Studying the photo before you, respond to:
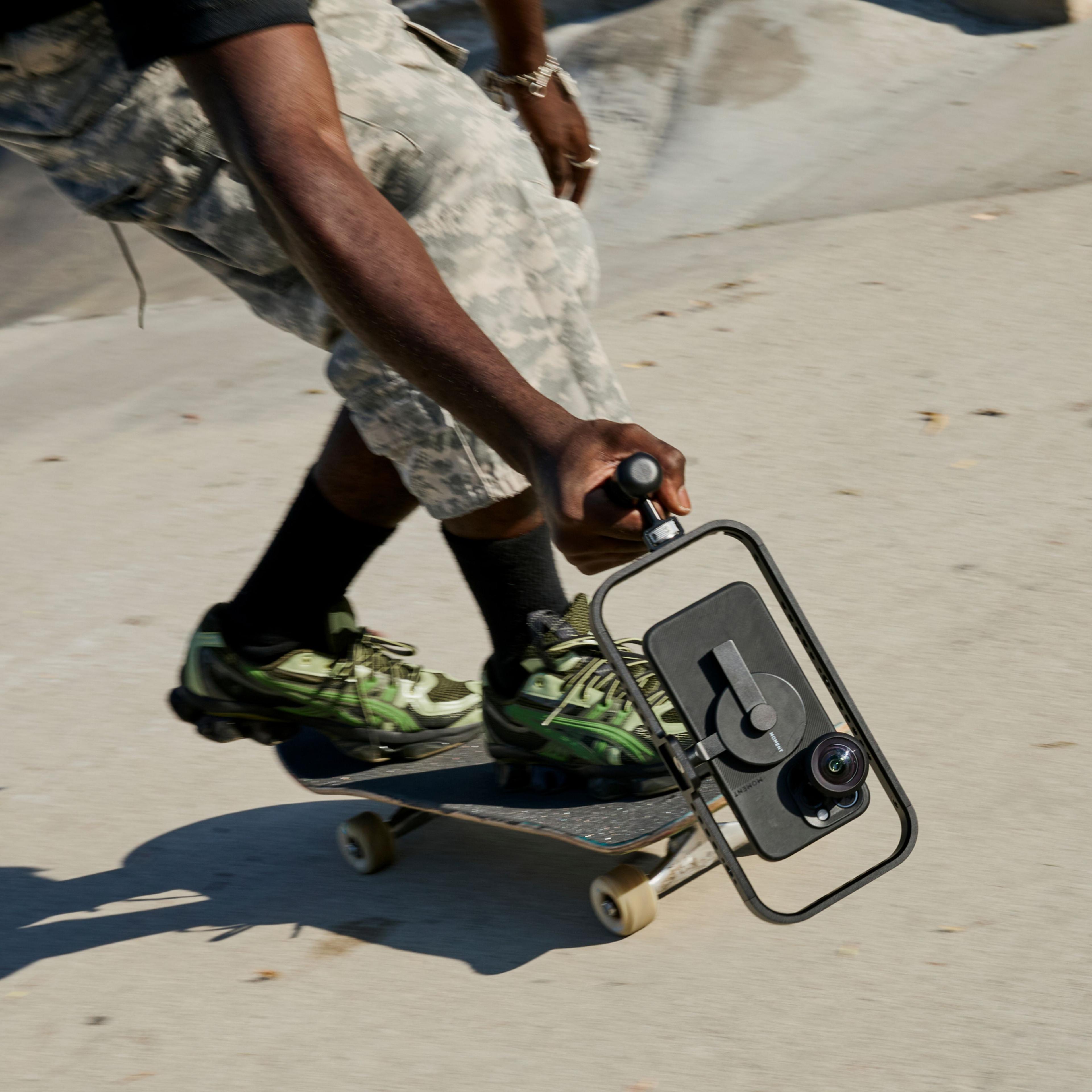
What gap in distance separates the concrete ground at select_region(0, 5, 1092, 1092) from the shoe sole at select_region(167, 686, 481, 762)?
8.0 inches

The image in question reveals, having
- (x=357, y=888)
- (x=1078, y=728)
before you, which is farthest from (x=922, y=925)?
(x=357, y=888)

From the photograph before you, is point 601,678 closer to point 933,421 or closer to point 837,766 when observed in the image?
point 837,766

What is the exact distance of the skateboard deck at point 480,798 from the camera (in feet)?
6.99

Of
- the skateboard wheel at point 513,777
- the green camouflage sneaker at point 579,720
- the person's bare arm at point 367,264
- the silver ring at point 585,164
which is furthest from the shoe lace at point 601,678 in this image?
the silver ring at point 585,164

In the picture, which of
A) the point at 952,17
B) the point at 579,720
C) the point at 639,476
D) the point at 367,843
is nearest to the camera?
the point at 639,476

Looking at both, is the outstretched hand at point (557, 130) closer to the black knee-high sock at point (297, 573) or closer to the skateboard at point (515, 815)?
the black knee-high sock at point (297, 573)

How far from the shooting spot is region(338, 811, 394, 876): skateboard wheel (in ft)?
8.16

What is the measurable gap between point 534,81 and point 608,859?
60.9 inches

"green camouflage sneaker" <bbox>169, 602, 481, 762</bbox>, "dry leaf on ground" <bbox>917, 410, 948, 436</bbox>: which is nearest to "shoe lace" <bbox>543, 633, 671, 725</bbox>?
"green camouflage sneaker" <bbox>169, 602, 481, 762</bbox>

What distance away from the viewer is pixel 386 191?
2.14 metres

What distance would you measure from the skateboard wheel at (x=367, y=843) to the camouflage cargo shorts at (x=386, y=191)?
638 mm

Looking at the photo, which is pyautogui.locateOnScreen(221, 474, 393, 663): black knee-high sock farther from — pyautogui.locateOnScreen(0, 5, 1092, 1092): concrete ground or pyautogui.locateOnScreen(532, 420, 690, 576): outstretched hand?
pyautogui.locateOnScreen(532, 420, 690, 576): outstretched hand

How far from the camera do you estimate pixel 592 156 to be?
2.88 meters

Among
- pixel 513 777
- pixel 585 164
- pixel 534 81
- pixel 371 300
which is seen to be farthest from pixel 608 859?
pixel 534 81
